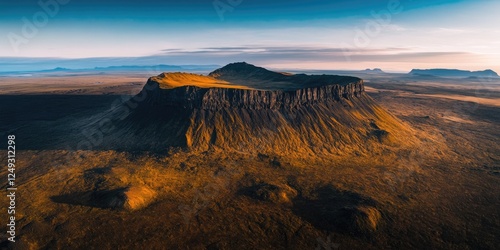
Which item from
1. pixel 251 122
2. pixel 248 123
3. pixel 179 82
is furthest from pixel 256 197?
pixel 179 82

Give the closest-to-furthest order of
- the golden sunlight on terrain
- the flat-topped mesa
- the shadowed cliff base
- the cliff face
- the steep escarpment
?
the shadowed cliff base < the steep escarpment < the cliff face < the flat-topped mesa < the golden sunlight on terrain

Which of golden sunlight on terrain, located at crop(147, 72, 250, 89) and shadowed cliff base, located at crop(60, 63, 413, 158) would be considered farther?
golden sunlight on terrain, located at crop(147, 72, 250, 89)

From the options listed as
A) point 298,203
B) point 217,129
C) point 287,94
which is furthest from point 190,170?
point 287,94

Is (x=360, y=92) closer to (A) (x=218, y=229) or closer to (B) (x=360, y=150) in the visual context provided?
(B) (x=360, y=150)

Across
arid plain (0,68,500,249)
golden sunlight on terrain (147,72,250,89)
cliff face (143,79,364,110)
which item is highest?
golden sunlight on terrain (147,72,250,89)

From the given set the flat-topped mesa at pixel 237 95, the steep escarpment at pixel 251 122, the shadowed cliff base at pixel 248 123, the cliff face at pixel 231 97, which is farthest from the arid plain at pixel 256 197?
the flat-topped mesa at pixel 237 95

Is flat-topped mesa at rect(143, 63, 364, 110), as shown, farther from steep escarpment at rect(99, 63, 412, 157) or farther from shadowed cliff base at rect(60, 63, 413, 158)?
shadowed cliff base at rect(60, 63, 413, 158)

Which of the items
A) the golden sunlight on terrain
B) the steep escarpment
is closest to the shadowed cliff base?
the steep escarpment

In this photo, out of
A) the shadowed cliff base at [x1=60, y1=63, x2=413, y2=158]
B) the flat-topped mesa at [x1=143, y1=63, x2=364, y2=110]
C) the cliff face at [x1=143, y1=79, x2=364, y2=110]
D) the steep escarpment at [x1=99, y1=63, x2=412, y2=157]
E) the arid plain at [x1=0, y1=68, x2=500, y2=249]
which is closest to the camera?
the arid plain at [x1=0, y1=68, x2=500, y2=249]
